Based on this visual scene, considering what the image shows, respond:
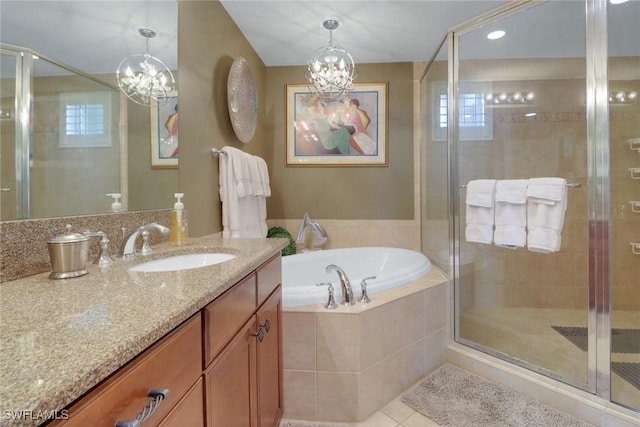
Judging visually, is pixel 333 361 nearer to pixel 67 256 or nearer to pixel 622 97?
pixel 67 256

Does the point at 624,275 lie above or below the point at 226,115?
below

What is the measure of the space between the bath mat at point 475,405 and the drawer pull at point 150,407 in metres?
1.46

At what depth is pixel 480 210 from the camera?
1.90m

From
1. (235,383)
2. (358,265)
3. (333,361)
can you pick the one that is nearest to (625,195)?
(358,265)

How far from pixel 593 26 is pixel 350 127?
178 cm

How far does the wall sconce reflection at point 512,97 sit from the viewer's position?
2402 millimetres

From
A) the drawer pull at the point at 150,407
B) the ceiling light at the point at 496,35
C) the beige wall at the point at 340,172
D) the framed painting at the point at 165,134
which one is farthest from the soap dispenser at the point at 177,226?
the ceiling light at the point at 496,35

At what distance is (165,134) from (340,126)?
1817 millimetres

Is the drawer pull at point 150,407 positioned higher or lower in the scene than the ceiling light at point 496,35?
lower

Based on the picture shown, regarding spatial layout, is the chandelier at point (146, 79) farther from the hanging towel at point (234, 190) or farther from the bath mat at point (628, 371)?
the bath mat at point (628, 371)

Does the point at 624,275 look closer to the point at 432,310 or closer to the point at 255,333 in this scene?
the point at 432,310

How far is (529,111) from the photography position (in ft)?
7.90

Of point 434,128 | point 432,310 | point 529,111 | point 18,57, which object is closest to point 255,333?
point 18,57

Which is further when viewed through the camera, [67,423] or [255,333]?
[255,333]
